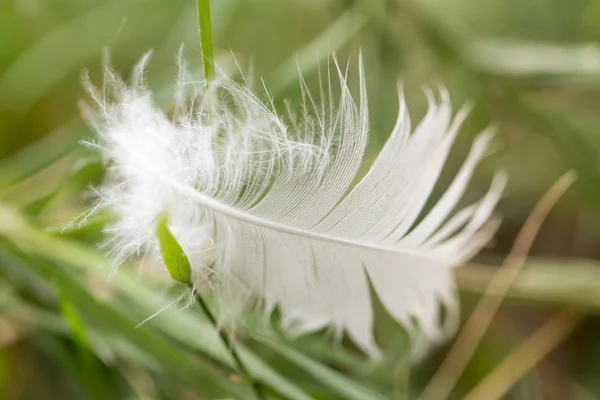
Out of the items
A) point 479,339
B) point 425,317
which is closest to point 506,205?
point 479,339

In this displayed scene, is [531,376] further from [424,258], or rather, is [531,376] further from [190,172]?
[190,172]

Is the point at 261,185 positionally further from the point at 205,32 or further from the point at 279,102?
the point at 279,102

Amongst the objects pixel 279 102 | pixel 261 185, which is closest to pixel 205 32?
pixel 261 185

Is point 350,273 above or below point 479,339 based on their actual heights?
above

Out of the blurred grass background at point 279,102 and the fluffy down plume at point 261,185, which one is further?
the blurred grass background at point 279,102

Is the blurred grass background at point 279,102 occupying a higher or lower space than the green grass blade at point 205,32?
lower

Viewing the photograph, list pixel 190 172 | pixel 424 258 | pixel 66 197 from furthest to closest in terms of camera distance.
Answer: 1. pixel 66 197
2. pixel 424 258
3. pixel 190 172

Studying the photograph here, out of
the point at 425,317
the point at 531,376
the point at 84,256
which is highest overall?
the point at 84,256
